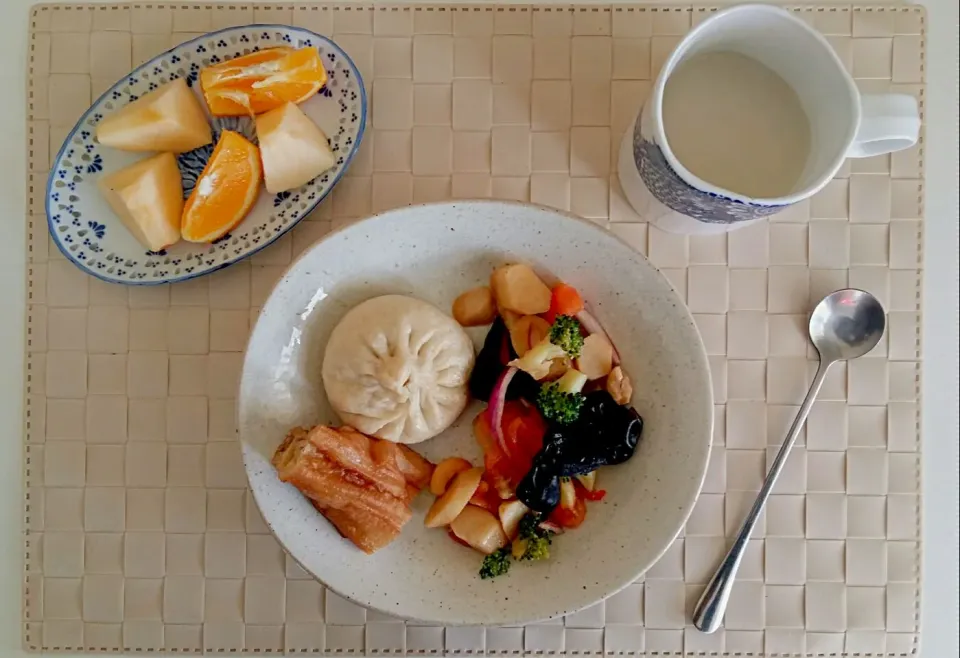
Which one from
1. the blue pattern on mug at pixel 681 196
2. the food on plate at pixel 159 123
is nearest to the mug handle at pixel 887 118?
the blue pattern on mug at pixel 681 196

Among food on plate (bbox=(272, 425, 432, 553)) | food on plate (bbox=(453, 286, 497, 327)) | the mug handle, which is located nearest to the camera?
the mug handle

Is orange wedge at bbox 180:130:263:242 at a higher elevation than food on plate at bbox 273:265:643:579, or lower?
higher

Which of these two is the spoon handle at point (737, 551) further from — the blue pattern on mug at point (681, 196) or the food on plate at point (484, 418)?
the blue pattern on mug at point (681, 196)

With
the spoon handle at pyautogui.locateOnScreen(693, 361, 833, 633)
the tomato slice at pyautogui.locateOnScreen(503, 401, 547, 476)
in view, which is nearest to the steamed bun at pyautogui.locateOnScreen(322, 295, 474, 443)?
the tomato slice at pyautogui.locateOnScreen(503, 401, 547, 476)

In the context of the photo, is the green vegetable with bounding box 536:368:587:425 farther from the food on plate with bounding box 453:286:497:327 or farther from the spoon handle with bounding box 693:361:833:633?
the spoon handle with bounding box 693:361:833:633

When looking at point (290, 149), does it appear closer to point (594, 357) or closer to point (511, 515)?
point (594, 357)

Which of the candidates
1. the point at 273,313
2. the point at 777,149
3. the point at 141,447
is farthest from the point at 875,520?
the point at 141,447

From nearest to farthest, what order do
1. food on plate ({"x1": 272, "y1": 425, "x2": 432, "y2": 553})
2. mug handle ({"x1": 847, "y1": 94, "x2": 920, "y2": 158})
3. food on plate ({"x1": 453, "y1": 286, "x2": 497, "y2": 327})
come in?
mug handle ({"x1": 847, "y1": 94, "x2": 920, "y2": 158}) → food on plate ({"x1": 272, "y1": 425, "x2": 432, "y2": 553}) → food on plate ({"x1": 453, "y1": 286, "x2": 497, "y2": 327})
